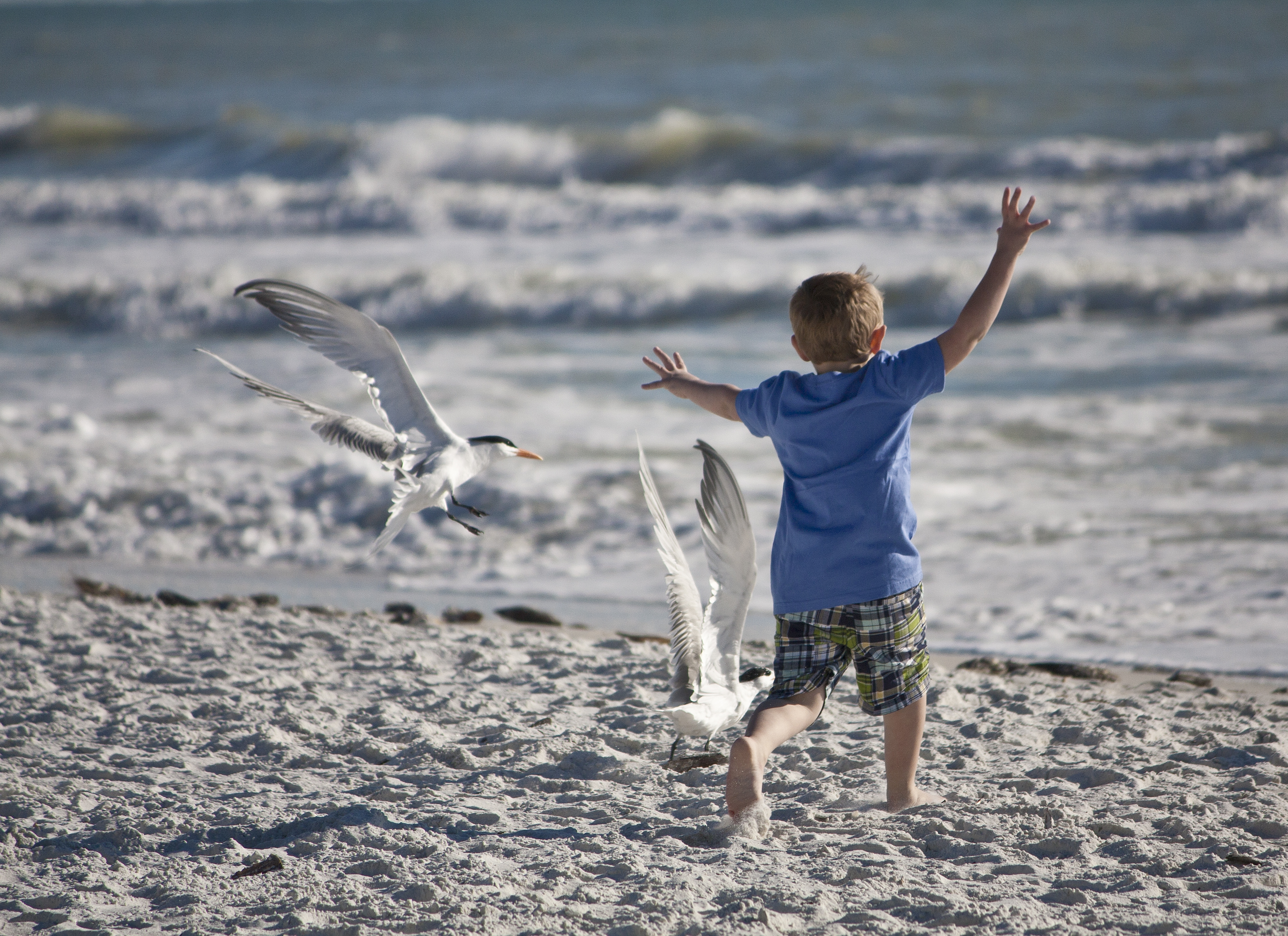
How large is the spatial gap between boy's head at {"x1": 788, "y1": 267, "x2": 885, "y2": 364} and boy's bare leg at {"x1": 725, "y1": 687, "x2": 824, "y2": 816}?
0.73m

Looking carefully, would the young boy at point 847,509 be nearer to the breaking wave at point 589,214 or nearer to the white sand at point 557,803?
the white sand at point 557,803

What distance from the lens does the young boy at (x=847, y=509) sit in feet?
7.85

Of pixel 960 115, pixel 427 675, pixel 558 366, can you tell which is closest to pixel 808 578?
pixel 427 675

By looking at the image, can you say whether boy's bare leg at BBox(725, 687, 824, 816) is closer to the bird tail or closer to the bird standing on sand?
the bird standing on sand

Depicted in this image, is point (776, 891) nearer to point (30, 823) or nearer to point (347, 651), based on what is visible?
point (30, 823)

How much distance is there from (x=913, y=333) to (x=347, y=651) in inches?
290

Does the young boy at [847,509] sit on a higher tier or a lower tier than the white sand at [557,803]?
higher

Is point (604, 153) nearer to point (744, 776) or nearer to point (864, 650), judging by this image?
point (864, 650)

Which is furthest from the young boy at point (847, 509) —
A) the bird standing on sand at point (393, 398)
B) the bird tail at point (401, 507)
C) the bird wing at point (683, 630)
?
the bird tail at point (401, 507)

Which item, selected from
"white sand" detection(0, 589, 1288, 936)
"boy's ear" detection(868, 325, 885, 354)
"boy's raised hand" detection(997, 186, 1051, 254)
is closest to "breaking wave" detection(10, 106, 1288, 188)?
"white sand" detection(0, 589, 1288, 936)

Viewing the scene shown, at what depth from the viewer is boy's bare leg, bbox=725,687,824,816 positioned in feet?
7.97

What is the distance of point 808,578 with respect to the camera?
2475 mm

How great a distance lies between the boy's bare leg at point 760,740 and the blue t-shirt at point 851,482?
0.21 metres

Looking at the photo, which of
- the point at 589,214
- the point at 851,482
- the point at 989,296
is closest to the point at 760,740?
the point at 851,482
